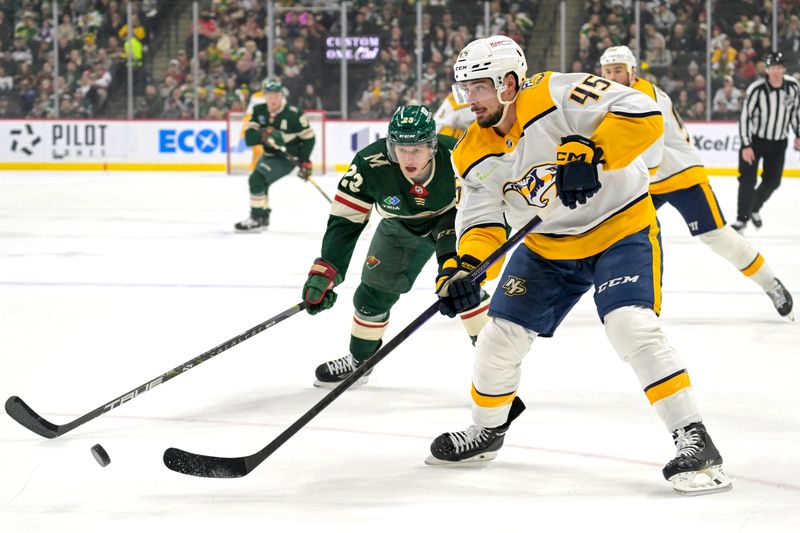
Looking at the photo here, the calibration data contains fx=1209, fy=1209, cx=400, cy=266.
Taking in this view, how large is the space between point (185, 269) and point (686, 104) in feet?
26.9

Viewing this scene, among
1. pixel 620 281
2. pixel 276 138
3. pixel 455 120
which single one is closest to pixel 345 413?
pixel 620 281

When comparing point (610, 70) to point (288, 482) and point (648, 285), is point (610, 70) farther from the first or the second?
point (288, 482)

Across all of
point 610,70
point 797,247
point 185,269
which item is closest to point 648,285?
point 610,70

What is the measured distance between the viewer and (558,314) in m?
3.06

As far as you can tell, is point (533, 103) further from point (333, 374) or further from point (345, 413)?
point (333, 374)

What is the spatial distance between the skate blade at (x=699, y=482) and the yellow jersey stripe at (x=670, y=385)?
0.61 ft

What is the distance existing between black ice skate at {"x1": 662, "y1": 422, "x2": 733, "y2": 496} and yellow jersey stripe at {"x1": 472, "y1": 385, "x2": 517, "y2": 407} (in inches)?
18.0

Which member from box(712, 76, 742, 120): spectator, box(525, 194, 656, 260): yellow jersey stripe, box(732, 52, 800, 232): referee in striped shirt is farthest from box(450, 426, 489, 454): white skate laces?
box(712, 76, 742, 120): spectator

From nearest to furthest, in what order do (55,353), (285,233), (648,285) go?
(648,285) → (55,353) → (285,233)

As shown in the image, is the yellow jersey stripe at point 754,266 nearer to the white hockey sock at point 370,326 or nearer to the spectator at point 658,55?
the white hockey sock at point 370,326

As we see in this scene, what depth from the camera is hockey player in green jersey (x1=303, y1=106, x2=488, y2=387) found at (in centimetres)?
357

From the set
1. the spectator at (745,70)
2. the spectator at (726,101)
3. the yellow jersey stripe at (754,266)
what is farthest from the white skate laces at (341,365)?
the spectator at (745,70)

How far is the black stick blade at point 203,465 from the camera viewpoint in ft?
9.40

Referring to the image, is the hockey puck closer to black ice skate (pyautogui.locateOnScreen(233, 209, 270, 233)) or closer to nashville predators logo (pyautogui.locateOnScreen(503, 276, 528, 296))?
nashville predators logo (pyautogui.locateOnScreen(503, 276, 528, 296))
